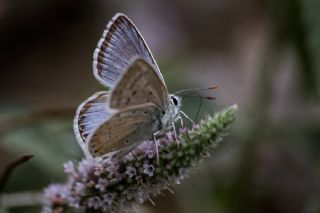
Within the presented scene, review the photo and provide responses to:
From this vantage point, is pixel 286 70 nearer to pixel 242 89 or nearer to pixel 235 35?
pixel 242 89

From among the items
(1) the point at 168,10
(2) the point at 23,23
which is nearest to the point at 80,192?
(1) the point at 168,10

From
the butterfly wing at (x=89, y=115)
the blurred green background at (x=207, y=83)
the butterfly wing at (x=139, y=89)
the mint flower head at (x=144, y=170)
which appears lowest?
the blurred green background at (x=207, y=83)

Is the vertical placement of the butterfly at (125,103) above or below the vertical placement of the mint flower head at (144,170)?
above

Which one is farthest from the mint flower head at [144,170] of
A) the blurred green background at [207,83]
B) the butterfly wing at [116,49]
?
the blurred green background at [207,83]

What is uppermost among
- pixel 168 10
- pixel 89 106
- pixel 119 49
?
pixel 119 49

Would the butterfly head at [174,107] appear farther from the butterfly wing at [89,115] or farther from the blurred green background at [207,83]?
the blurred green background at [207,83]

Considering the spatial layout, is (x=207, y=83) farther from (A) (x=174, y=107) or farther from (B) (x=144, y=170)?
(B) (x=144, y=170)

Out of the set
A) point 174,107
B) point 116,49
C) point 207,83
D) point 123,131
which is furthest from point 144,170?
point 207,83
